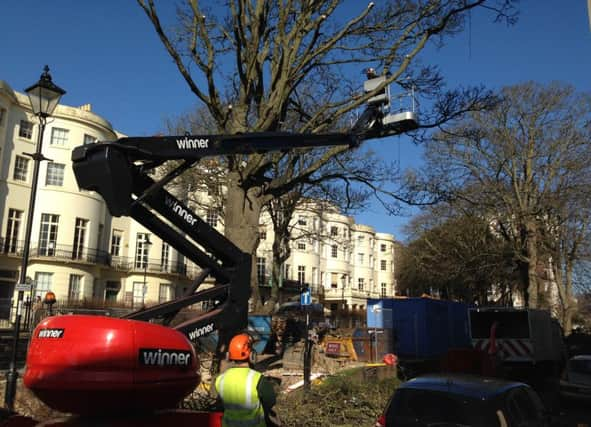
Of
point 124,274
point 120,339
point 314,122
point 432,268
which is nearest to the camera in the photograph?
point 120,339

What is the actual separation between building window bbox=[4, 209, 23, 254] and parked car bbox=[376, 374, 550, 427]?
3658cm

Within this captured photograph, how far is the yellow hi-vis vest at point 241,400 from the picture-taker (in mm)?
4309

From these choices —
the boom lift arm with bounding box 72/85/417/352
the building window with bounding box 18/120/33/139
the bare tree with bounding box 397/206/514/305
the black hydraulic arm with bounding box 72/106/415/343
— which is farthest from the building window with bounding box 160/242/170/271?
the black hydraulic arm with bounding box 72/106/415/343

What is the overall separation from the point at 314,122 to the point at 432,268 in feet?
78.3

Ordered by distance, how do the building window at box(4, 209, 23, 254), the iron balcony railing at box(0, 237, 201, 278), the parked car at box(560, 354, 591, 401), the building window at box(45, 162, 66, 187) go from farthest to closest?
1. the building window at box(45, 162, 66, 187)
2. the iron balcony railing at box(0, 237, 201, 278)
3. the building window at box(4, 209, 23, 254)
4. the parked car at box(560, 354, 591, 401)

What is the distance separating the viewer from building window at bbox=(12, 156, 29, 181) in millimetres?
37688

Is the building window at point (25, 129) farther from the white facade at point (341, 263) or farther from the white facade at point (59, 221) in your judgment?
the white facade at point (341, 263)

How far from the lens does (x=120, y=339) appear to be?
369 cm

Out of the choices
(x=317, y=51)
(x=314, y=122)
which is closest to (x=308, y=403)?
(x=314, y=122)

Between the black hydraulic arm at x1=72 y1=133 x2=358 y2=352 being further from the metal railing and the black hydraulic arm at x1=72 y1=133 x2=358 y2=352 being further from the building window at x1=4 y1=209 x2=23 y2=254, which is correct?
the building window at x1=4 y1=209 x2=23 y2=254

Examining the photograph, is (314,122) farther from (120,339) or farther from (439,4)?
(120,339)

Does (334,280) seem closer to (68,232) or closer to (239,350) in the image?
(68,232)

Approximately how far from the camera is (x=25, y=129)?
127 ft

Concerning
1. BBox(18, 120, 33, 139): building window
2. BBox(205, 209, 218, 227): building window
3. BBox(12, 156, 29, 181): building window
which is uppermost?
BBox(18, 120, 33, 139): building window
